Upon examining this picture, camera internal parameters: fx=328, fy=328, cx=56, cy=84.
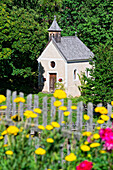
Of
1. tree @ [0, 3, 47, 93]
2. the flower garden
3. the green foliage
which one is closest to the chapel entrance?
tree @ [0, 3, 47, 93]

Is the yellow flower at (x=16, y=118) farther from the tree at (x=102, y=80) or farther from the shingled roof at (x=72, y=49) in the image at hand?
the shingled roof at (x=72, y=49)

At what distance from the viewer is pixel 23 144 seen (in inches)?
259

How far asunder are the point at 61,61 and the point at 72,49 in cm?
202

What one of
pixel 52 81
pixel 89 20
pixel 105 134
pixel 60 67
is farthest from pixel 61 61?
pixel 105 134

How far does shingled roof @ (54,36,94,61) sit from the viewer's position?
3300 cm

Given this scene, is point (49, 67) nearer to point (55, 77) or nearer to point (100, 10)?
point (55, 77)

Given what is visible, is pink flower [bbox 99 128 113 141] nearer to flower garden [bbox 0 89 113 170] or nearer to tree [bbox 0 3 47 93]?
flower garden [bbox 0 89 113 170]

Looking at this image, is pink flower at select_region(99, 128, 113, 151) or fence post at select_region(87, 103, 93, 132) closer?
pink flower at select_region(99, 128, 113, 151)

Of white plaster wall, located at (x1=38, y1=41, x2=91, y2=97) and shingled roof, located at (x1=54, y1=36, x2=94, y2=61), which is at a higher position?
shingled roof, located at (x1=54, y1=36, x2=94, y2=61)

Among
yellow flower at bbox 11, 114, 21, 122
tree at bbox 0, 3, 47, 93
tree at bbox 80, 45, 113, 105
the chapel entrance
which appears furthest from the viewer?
the chapel entrance

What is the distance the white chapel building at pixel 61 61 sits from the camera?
3306 centimetres

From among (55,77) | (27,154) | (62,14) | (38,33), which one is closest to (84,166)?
(27,154)

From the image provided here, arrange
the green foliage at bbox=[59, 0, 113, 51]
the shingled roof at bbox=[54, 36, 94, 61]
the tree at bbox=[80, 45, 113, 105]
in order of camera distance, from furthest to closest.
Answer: the green foliage at bbox=[59, 0, 113, 51] → the shingled roof at bbox=[54, 36, 94, 61] → the tree at bbox=[80, 45, 113, 105]

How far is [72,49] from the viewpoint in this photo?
34031 millimetres
